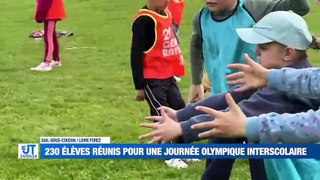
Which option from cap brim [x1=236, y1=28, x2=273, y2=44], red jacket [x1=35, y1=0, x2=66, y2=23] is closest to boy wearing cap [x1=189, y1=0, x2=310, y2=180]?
cap brim [x1=236, y1=28, x2=273, y2=44]

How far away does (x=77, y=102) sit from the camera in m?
7.41

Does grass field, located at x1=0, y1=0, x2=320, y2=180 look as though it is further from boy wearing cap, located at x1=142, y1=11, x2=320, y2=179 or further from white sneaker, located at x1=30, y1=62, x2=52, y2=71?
boy wearing cap, located at x1=142, y1=11, x2=320, y2=179

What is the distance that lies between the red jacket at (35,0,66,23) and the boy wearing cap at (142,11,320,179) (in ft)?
22.5

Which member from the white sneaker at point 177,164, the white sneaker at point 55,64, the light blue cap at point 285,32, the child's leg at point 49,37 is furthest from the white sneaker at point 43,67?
the light blue cap at point 285,32

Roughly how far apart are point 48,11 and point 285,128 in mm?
7534

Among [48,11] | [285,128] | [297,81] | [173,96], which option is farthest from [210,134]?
[48,11]

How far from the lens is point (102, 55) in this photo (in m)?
10.9

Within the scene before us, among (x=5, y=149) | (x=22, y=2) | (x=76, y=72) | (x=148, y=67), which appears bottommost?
(x=22, y=2)

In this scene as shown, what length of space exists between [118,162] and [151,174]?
0.99 feet

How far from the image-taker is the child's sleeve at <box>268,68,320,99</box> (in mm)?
2443

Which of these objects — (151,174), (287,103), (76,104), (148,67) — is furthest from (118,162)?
(287,103)

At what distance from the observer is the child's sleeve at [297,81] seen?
244cm

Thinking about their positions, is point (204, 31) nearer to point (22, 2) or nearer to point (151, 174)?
point (151, 174)

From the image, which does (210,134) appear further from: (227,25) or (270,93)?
(227,25)
